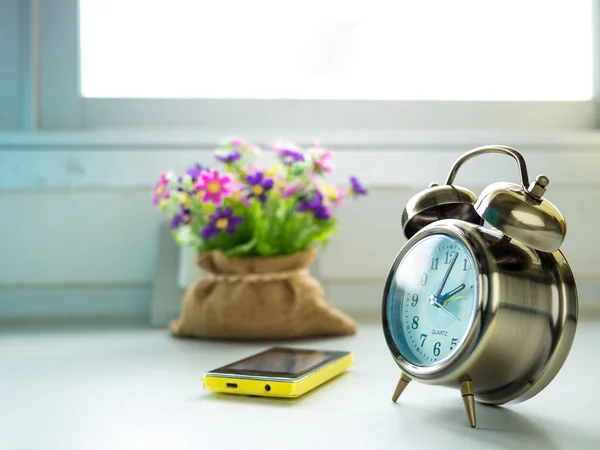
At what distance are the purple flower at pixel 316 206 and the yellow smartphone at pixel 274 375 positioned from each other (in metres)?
0.38

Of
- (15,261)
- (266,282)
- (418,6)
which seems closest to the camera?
(266,282)

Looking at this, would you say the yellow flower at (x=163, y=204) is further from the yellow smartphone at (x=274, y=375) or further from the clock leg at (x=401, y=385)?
the clock leg at (x=401, y=385)

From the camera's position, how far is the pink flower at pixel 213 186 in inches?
47.7

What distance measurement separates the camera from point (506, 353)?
679mm

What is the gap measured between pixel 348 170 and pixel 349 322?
17.3 inches

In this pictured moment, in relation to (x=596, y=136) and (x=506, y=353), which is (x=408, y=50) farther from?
(x=506, y=353)

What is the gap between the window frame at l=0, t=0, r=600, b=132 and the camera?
1.65 meters

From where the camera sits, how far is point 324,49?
1731mm

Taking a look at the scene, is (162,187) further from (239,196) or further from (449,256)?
(449,256)

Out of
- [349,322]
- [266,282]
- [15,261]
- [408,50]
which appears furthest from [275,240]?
[408,50]

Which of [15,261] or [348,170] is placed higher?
[348,170]

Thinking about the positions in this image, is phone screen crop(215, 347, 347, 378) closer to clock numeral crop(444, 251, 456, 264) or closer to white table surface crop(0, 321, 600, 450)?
white table surface crop(0, 321, 600, 450)

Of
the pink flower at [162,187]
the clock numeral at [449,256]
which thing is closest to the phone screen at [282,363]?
the clock numeral at [449,256]

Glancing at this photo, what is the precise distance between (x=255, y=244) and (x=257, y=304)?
103 mm
